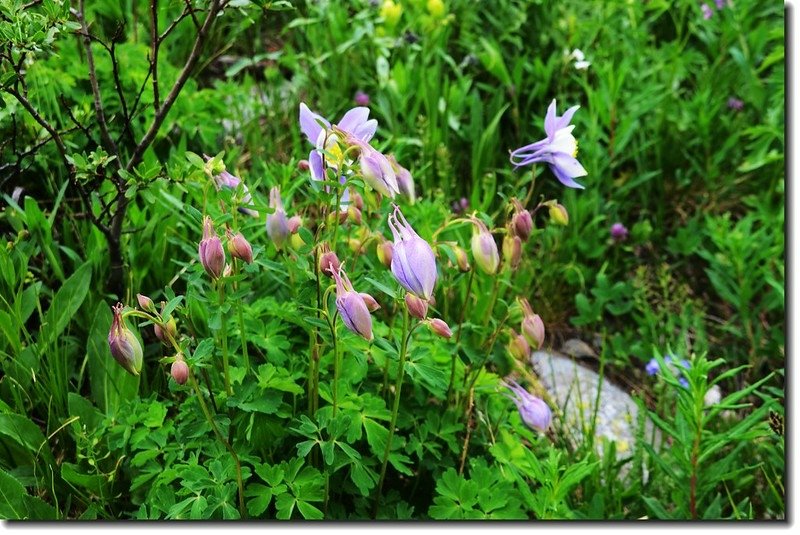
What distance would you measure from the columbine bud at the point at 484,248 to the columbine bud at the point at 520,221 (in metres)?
0.08

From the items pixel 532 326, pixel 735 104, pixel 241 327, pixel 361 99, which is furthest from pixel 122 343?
pixel 735 104

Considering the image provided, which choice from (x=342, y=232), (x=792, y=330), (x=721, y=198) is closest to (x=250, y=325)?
(x=342, y=232)

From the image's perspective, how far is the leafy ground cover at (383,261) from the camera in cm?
105

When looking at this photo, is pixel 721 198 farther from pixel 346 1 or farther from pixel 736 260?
pixel 346 1

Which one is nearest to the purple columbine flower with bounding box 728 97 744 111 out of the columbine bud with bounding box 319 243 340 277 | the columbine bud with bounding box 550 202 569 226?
the columbine bud with bounding box 550 202 569 226

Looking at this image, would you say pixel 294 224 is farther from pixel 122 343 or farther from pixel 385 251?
pixel 122 343

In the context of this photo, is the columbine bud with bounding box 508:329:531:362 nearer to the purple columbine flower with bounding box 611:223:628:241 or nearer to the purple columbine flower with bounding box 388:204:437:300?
the purple columbine flower with bounding box 388:204:437:300

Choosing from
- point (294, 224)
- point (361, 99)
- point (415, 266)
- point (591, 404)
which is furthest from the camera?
point (361, 99)

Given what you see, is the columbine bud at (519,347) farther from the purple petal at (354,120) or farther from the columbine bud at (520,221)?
the purple petal at (354,120)

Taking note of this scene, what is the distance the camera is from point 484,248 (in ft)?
3.42

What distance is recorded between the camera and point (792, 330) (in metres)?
1.52

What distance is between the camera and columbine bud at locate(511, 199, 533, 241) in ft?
3.62

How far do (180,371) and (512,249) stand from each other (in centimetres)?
47

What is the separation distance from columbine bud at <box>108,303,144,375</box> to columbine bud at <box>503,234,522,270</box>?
492mm
